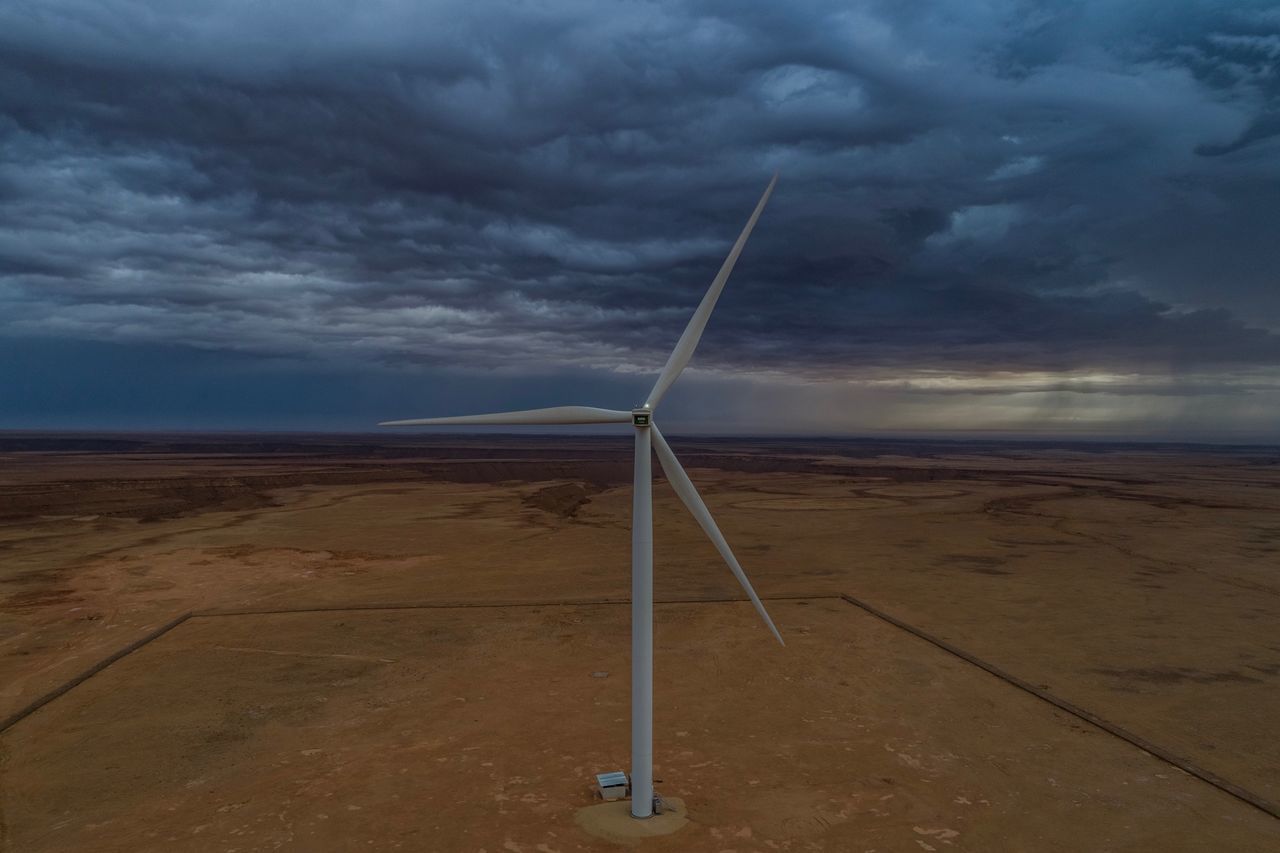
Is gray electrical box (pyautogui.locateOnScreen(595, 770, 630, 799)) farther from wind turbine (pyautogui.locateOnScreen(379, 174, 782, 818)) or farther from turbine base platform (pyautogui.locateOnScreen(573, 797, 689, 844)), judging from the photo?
wind turbine (pyautogui.locateOnScreen(379, 174, 782, 818))

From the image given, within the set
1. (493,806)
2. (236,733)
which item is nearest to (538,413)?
(493,806)

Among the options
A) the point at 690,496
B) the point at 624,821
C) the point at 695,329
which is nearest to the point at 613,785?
the point at 624,821

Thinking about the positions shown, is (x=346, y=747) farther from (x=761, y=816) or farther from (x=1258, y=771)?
(x=1258, y=771)

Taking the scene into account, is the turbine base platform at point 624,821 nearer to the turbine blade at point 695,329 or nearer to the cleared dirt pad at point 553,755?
the cleared dirt pad at point 553,755

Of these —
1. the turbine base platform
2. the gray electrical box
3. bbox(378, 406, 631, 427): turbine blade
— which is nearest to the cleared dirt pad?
the turbine base platform

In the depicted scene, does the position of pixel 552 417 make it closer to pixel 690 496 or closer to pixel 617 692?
pixel 690 496

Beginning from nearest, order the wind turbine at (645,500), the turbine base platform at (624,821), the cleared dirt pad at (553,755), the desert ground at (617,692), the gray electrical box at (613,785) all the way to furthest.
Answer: the wind turbine at (645,500)
the turbine base platform at (624,821)
the cleared dirt pad at (553,755)
the desert ground at (617,692)
the gray electrical box at (613,785)

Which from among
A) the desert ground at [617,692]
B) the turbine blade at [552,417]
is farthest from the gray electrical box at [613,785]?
the turbine blade at [552,417]
